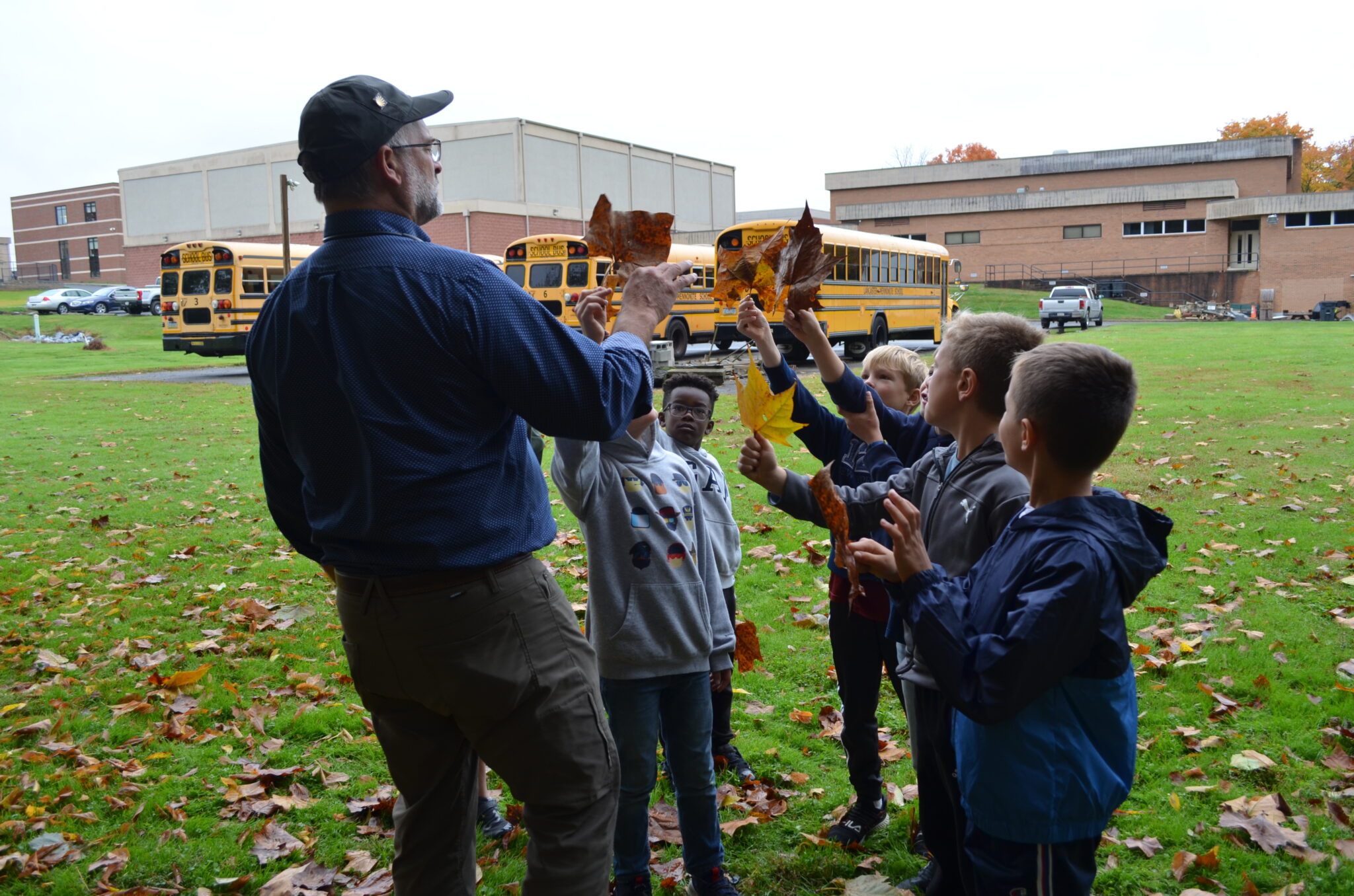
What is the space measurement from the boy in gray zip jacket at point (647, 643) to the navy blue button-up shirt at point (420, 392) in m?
0.78

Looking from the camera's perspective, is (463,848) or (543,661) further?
(463,848)

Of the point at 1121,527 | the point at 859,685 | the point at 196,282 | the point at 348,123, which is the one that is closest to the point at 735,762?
the point at 859,685

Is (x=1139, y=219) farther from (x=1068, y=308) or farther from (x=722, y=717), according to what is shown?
(x=722, y=717)

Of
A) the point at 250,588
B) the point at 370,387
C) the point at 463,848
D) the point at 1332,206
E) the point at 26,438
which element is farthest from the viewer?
the point at 1332,206

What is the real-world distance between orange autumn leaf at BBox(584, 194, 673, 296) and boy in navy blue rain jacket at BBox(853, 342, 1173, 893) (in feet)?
3.16

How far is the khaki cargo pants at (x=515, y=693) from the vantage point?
2.01 metres

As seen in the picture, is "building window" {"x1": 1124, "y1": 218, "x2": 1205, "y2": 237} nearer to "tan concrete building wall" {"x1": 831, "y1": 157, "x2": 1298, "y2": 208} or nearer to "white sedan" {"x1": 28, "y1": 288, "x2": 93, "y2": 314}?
"tan concrete building wall" {"x1": 831, "y1": 157, "x2": 1298, "y2": 208}

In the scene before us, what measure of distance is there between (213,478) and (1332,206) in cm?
5475

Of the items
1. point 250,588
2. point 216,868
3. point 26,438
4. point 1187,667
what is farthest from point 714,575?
point 26,438

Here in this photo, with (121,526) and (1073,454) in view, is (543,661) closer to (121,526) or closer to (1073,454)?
(1073,454)

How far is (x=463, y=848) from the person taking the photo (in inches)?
90.6

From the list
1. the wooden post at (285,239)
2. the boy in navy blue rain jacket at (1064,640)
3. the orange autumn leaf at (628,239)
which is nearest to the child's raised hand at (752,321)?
the orange autumn leaf at (628,239)

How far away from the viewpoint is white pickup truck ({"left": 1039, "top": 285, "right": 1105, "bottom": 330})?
3397 cm

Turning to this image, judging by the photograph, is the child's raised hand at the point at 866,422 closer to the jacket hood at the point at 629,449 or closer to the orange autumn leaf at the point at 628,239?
the jacket hood at the point at 629,449
